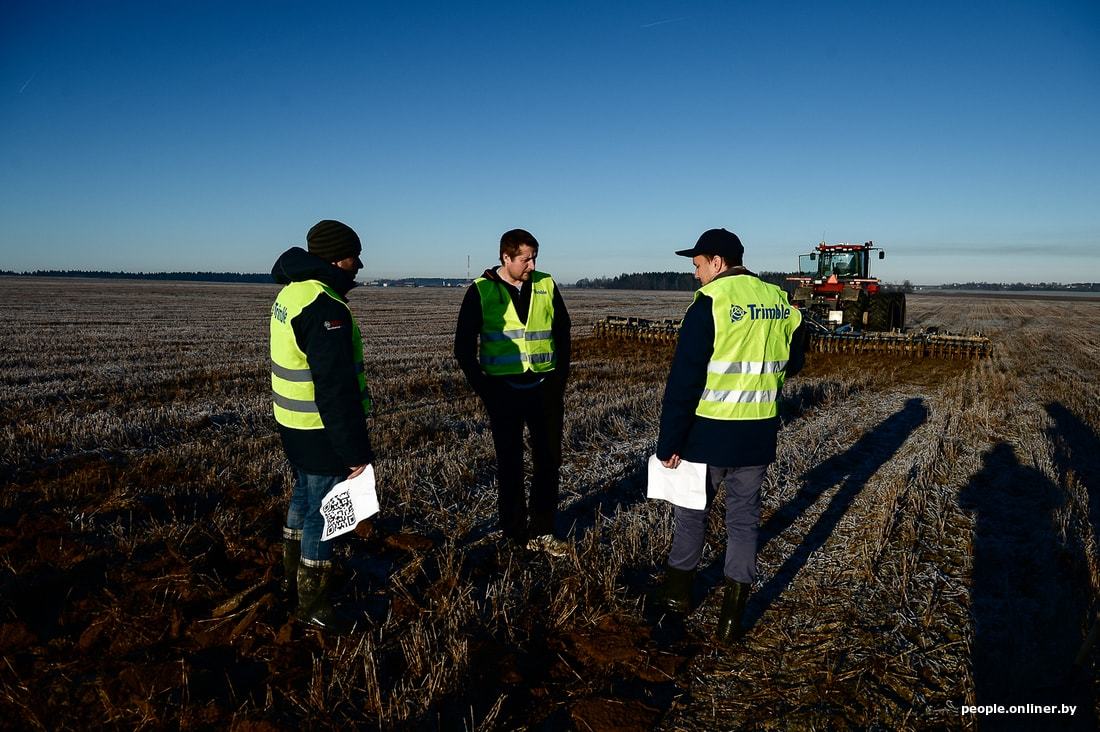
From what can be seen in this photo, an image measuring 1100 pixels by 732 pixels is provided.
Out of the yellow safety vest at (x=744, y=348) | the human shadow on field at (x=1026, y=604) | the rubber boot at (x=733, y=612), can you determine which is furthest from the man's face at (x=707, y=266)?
the human shadow on field at (x=1026, y=604)

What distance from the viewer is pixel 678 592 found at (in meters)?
3.49

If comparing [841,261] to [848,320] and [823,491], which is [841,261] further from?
[823,491]

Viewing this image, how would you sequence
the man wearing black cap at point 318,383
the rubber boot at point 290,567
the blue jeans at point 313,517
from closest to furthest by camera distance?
the man wearing black cap at point 318,383 → the blue jeans at point 313,517 → the rubber boot at point 290,567

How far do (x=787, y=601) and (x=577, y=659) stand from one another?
1.38 meters

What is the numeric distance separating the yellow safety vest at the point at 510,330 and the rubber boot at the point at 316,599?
1.48 metres

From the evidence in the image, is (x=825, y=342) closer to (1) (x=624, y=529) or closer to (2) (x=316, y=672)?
(1) (x=624, y=529)

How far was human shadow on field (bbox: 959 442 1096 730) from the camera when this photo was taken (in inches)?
110

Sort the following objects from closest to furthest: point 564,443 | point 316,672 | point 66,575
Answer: point 316,672
point 66,575
point 564,443

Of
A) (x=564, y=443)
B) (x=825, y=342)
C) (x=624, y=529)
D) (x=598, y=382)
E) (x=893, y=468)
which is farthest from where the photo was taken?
(x=825, y=342)

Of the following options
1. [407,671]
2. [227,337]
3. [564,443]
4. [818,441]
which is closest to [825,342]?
[818,441]

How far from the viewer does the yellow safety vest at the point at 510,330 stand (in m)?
3.81

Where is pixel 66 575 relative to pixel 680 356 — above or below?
below

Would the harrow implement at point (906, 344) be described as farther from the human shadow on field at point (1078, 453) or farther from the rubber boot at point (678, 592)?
the rubber boot at point (678, 592)

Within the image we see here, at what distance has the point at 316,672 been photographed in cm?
A: 272
